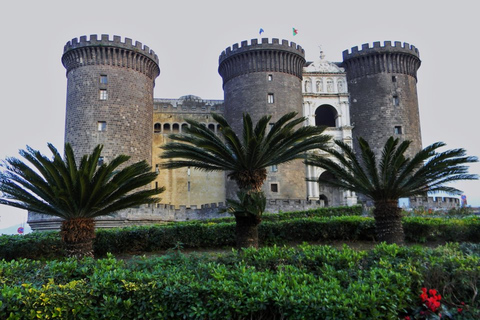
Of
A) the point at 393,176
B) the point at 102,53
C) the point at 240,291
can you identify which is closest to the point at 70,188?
the point at 240,291

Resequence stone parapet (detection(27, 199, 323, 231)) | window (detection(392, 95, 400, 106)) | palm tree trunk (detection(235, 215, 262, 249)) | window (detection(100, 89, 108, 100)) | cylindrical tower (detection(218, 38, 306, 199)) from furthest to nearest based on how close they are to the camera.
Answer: window (detection(392, 95, 400, 106)) < cylindrical tower (detection(218, 38, 306, 199)) < window (detection(100, 89, 108, 100)) < stone parapet (detection(27, 199, 323, 231)) < palm tree trunk (detection(235, 215, 262, 249))

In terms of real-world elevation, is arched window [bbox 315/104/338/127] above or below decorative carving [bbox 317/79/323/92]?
below

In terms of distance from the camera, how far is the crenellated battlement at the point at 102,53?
101 ft

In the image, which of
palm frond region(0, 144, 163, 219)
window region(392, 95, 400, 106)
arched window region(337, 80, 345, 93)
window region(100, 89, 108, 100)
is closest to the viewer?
palm frond region(0, 144, 163, 219)

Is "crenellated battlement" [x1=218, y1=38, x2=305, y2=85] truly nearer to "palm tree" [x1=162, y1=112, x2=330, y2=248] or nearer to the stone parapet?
the stone parapet

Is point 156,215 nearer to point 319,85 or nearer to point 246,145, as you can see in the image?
point 319,85

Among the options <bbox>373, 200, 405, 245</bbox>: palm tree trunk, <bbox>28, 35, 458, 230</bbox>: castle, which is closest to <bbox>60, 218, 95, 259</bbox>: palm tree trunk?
<bbox>373, 200, 405, 245</bbox>: palm tree trunk

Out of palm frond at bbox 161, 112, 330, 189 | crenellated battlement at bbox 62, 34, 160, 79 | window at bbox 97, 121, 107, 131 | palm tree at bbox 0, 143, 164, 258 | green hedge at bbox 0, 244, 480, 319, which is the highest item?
crenellated battlement at bbox 62, 34, 160, 79

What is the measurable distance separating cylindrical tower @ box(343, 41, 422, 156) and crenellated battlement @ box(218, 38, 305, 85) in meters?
4.59

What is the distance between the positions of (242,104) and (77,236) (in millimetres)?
22096

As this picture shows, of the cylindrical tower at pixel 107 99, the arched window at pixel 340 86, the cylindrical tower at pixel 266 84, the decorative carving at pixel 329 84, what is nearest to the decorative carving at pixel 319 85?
the decorative carving at pixel 329 84

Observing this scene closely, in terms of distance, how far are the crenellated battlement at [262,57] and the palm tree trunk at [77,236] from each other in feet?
75.6

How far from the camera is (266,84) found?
108 feet

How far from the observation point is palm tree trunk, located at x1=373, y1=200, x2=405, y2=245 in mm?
13906
